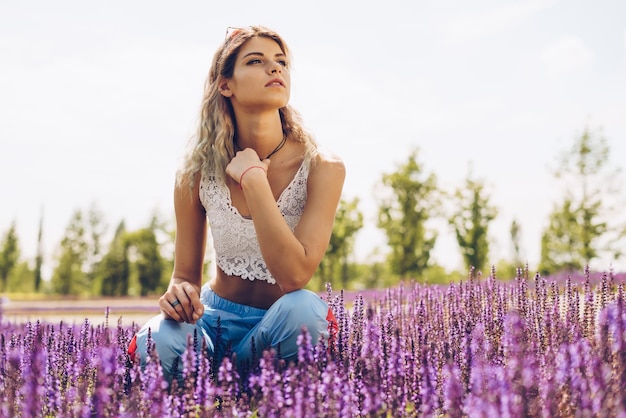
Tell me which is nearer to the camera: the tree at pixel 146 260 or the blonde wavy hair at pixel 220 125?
the blonde wavy hair at pixel 220 125

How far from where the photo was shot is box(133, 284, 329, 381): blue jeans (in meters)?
3.01

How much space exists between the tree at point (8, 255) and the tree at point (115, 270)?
21.7ft

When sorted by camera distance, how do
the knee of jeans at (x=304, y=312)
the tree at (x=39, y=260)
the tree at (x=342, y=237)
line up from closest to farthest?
the knee of jeans at (x=304, y=312) < the tree at (x=342, y=237) < the tree at (x=39, y=260)

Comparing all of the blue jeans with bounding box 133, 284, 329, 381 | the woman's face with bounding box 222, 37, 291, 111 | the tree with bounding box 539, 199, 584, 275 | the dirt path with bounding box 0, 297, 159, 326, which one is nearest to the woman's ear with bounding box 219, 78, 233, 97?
the woman's face with bounding box 222, 37, 291, 111

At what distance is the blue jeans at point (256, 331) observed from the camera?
301cm

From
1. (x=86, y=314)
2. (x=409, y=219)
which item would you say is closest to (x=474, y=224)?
(x=409, y=219)

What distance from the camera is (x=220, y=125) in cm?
379

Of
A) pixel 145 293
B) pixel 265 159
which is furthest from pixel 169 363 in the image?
pixel 145 293

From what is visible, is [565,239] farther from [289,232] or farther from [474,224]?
[289,232]

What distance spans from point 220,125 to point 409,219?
2751 centimetres

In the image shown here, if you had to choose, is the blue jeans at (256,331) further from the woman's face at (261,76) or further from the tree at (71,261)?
the tree at (71,261)

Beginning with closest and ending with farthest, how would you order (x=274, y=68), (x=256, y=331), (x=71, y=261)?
1. (x=256, y=331)
2. (x=274, y=68)
3. (x=71, y=261)

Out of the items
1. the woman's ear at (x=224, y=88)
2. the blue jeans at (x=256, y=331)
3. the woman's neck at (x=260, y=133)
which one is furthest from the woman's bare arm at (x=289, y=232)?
the woman's ear at (x=224, y=88)

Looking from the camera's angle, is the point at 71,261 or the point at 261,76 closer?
the point at 261,76
